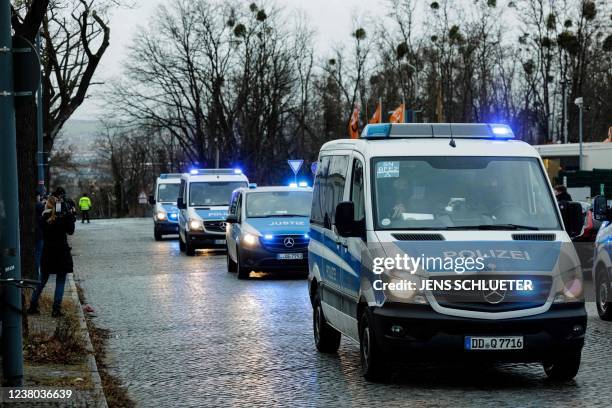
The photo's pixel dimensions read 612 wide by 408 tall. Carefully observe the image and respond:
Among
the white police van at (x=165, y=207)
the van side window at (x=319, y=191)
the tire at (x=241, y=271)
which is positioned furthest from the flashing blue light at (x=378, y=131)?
the white police van at (x=165, y=207)

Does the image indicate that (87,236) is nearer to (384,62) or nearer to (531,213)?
(384,62)

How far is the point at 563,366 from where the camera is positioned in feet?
32.6

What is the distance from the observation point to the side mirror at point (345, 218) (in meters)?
10.2

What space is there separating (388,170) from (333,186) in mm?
1285

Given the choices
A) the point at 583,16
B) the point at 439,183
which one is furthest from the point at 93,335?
the point at 583,16

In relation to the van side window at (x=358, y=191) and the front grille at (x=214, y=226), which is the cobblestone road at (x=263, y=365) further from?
the front grille at (x=214, y=226)

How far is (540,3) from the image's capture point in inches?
2324

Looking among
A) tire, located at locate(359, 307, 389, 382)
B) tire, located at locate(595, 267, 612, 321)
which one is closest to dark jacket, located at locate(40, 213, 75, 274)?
tire, located at locate(359, 307, 389, 382)

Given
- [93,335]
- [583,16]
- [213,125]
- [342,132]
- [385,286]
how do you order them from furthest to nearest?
[342,132]
[213,125]
[583,16]
[93,335]
[385,286]

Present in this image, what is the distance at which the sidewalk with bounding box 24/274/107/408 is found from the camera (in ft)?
30.3

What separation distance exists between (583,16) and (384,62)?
10990 millimetres

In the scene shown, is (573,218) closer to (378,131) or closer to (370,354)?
(378,131)

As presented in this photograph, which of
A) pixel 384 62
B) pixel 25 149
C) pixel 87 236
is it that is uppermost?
pixel 384 62

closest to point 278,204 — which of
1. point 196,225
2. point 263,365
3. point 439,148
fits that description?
point 196,225
